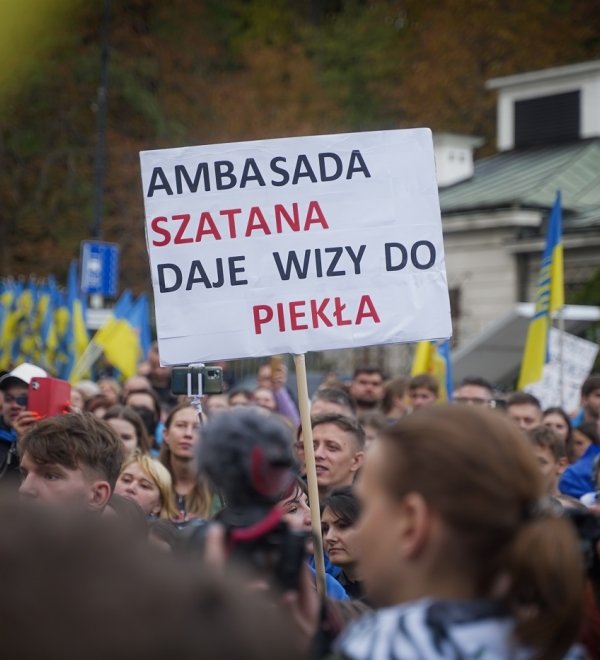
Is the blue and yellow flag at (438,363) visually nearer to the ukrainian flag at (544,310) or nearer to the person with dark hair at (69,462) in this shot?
the ukrainian flag at (544,310)

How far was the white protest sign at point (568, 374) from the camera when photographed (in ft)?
44.1

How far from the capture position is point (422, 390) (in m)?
11.2

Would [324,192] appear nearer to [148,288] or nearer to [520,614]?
[520,614]

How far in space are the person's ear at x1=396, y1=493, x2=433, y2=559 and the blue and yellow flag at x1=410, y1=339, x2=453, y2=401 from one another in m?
9.38

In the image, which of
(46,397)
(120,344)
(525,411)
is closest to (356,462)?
(46,397)

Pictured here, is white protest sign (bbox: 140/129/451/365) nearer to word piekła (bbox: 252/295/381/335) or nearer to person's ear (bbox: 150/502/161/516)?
word piekła (bbox: 252/295/381/335)

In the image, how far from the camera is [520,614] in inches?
91.3

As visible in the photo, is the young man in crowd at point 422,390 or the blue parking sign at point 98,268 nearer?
the young man in crowd at point 422,390

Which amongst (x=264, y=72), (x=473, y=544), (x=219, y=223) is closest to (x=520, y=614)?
(x=473, y=544)

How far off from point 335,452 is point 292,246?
5.15 ft

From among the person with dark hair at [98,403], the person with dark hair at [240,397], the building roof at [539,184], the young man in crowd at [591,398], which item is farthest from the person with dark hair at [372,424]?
the building roof at [539,184]

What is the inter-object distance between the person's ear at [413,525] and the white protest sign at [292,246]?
9.49 feet

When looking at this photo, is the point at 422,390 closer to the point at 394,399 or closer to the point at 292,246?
the point at 394,399

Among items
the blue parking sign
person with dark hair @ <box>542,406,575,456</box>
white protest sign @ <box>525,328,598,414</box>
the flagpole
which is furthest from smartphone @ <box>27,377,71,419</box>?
the blue parking sign
